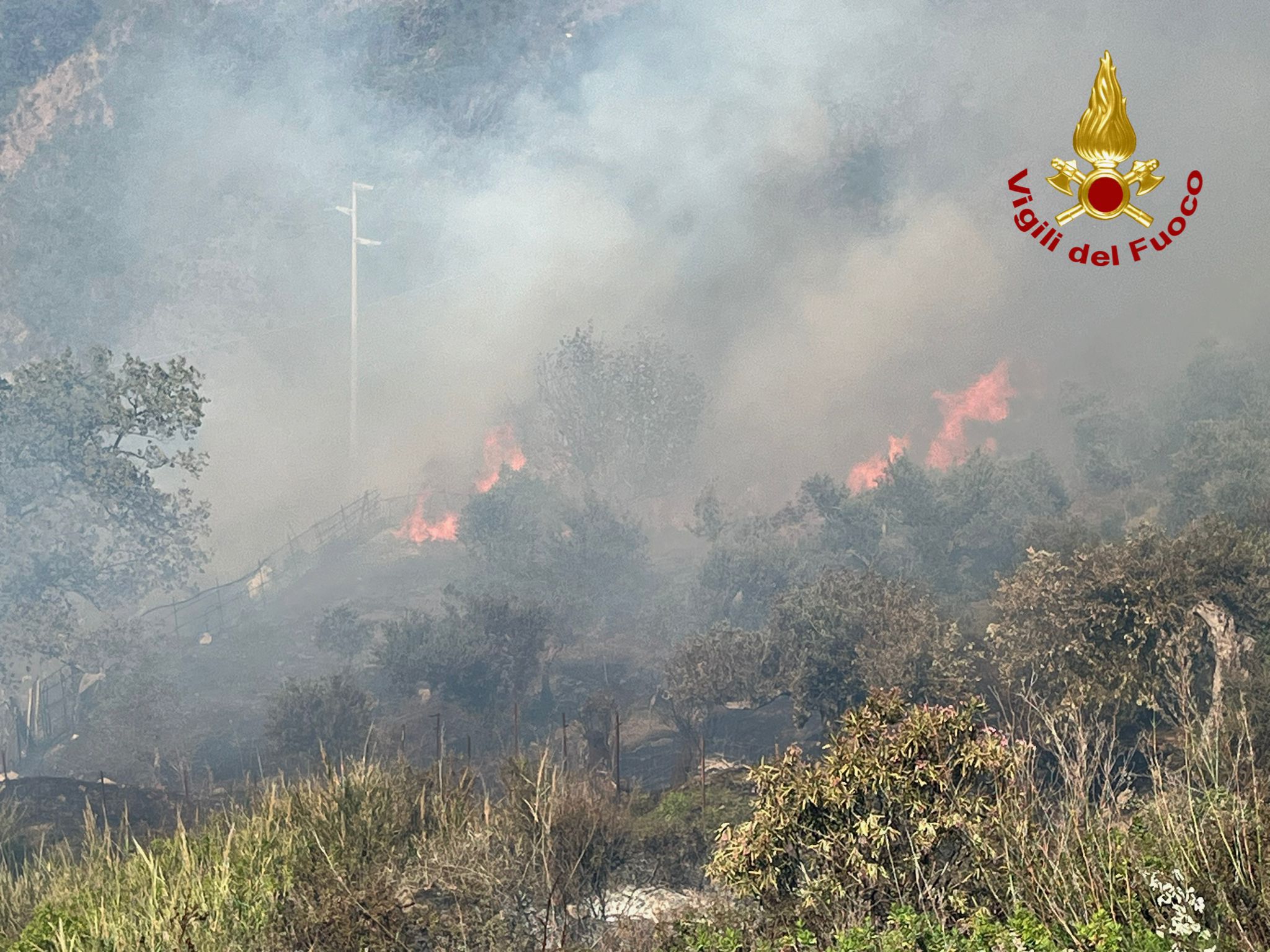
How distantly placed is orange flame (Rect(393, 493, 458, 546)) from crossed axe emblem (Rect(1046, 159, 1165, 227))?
7088 centimetres

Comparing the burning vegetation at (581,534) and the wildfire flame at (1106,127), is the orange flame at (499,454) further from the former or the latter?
the wildfire flame at (1106,127)

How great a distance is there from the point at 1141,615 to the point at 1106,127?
15223mm

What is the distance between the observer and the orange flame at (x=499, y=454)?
11225 cm

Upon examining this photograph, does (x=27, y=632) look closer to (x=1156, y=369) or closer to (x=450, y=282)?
(x=1156, y=369)

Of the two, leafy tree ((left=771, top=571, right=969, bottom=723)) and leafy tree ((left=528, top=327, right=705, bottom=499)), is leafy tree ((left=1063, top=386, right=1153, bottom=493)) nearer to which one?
leafy tree ((left=528, top=327, right=705, bottom=499))

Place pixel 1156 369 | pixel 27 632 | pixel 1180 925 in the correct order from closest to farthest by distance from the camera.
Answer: pixel 1180 925, pixel 27 632, pixel 1156 369

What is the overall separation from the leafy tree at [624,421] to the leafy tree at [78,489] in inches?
1431

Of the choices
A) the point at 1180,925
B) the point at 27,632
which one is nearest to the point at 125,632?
the point at 27,632

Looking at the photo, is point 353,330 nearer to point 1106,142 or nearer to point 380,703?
point 380,703

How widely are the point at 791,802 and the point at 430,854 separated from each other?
6.89m

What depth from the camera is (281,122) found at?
19338cm

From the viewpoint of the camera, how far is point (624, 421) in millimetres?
102125

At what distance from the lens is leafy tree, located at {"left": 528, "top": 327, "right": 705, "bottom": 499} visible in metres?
102

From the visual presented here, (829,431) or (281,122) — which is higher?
(281,122)
